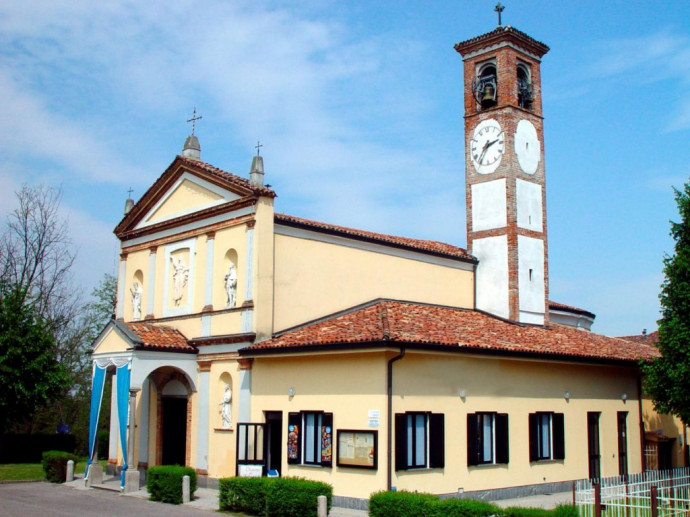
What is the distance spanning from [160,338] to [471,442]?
950 centimetres

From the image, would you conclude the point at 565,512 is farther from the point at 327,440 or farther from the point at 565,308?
the point at 565,308

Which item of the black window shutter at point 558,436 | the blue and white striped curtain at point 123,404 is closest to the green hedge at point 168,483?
the blue and white striped curtain at point 123,404

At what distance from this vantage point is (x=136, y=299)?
86.9 feet

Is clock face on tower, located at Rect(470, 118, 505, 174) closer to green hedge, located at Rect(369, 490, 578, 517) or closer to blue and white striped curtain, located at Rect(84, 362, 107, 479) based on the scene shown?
blue and white striped curtain, located at Rect(84, 362, 107, 479)

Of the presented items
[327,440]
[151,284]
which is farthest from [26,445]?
[327,440]

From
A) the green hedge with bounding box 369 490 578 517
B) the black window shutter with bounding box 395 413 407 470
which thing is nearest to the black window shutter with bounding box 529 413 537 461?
the black window shutter with bounding box 395 413 407 470

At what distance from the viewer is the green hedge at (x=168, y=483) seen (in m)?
19.1

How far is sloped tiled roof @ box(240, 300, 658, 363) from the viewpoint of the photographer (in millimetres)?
18703

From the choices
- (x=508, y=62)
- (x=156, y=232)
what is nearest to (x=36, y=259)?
(x=156, y=232)

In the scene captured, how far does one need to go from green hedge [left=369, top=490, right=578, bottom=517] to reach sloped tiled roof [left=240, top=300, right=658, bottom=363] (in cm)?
378

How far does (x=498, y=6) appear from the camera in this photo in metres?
28.3

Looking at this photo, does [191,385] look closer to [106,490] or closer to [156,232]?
[106,490]

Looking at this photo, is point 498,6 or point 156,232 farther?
point 498,6

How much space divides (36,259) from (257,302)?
24786 millimetres
